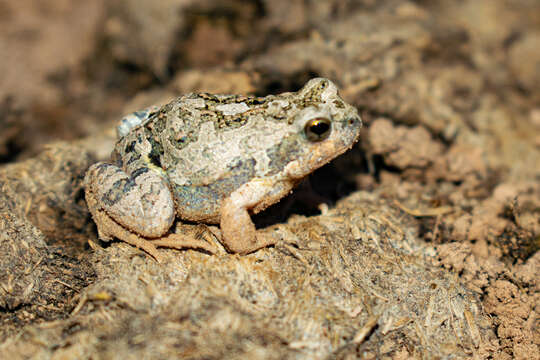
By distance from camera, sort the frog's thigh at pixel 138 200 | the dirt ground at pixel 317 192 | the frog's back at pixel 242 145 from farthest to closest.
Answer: the frog's back at pixel 242 145 < the frog's thigh at pixel 138 200 < the dirt ground at pixel 317 192

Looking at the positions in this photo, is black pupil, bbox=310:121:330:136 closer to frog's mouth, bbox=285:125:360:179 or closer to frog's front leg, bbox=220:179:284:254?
frog's mouth, bbox=285:125:360:179

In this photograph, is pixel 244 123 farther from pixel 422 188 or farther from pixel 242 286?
pixel 422 188

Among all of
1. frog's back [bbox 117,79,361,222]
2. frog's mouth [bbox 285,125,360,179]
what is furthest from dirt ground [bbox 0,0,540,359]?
frog's mouth [bbox 285,125,360,179]

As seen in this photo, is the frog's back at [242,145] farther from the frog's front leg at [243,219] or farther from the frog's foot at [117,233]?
the frog's foot at [117,233]

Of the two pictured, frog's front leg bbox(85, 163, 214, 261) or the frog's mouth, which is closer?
frog's front leg bbox(85, 163, 214, 261)

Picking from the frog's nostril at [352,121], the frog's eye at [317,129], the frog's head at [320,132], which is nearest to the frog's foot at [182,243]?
the frog's head at [320,132]

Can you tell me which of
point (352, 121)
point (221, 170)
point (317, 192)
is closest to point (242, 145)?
point (221, 170)
